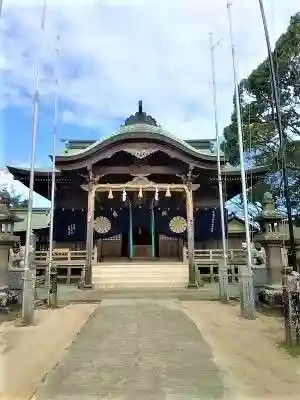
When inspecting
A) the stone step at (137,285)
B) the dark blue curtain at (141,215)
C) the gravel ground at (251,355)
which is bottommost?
the gravel ground at (251,355)

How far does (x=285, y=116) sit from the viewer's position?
78.6 feet

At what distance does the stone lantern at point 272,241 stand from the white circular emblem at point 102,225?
10580mm

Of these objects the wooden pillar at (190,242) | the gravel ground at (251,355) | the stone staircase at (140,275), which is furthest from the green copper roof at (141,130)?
the gravel ground at (251,355)

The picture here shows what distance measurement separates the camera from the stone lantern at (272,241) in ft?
34.9

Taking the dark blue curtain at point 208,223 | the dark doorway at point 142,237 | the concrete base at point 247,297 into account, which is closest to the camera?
the concrete base at point 247,297

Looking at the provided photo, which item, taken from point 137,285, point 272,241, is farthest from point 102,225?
point 272,241

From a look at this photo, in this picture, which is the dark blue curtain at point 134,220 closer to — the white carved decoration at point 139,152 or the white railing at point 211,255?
the white railing at point 211,255

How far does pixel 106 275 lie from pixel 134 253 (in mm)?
5938

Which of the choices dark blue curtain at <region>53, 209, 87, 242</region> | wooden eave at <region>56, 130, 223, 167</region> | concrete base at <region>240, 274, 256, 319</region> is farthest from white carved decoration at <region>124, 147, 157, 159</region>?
concrete base at <region>240, 274, 256, 319</region>

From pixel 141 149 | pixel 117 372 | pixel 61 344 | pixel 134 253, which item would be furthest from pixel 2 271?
pixel 134 253

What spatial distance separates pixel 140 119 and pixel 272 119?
7.61 metres

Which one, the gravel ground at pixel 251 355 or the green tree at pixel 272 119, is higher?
the green tree at pixel 272 119

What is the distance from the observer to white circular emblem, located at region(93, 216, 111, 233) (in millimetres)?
20438

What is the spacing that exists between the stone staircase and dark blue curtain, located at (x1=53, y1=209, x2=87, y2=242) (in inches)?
122
